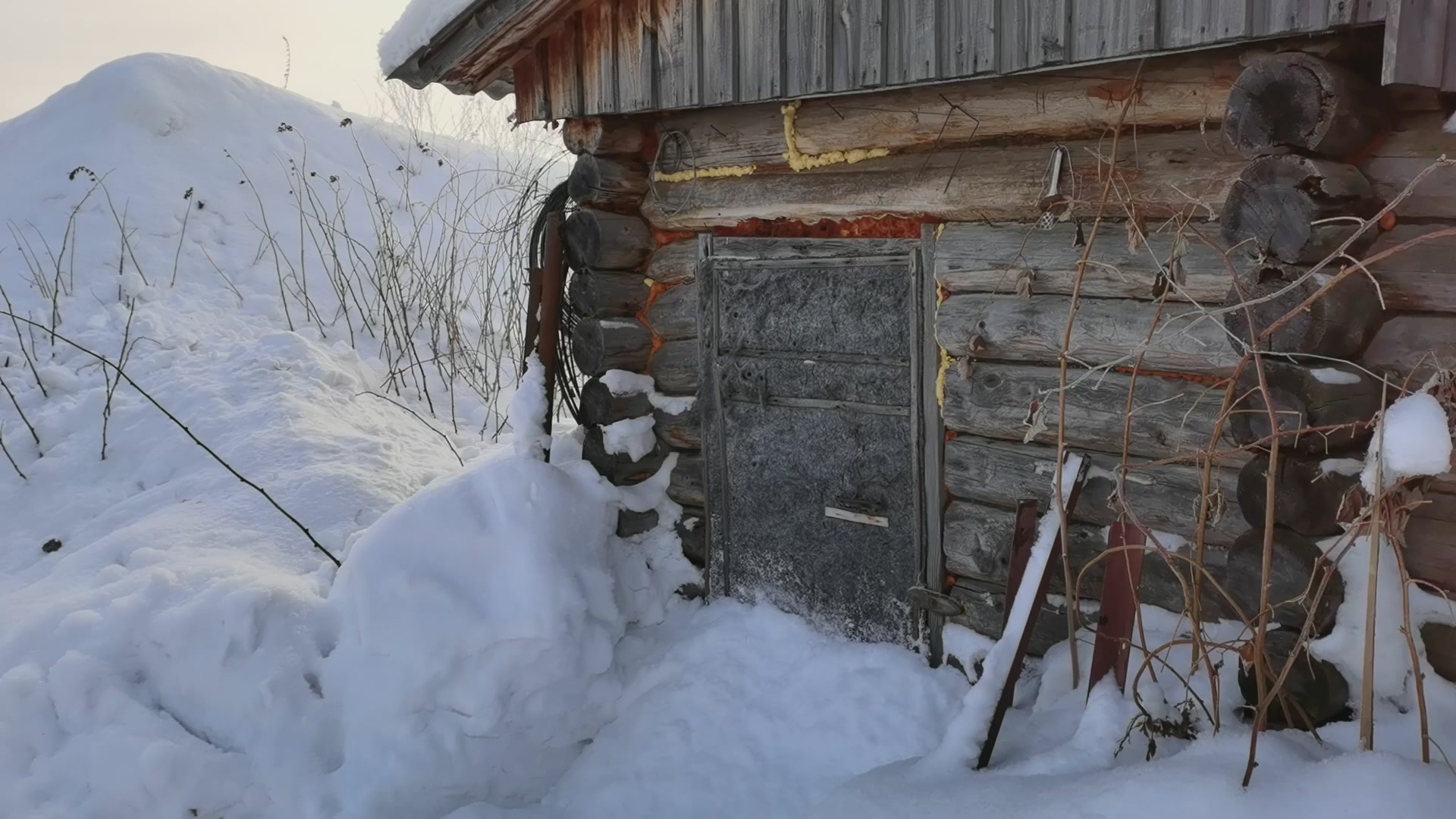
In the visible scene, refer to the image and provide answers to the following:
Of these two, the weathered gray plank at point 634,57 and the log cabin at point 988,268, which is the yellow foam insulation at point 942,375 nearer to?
the log cabin at point 988,268

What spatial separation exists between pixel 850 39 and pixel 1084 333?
151 centimetres

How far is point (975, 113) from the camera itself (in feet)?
13.3

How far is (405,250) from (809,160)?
695 centimetres

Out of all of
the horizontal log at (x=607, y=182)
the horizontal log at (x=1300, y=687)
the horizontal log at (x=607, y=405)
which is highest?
the horizontal log at (x=607, y=182)

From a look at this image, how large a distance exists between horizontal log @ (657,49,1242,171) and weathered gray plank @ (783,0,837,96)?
20 cm

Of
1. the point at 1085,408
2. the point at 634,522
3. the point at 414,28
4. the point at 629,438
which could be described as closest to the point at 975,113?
the point at 1085,408

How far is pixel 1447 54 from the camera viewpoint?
2.72m

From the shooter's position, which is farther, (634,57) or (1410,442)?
(634,57)

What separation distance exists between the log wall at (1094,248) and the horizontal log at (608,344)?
2.75ft

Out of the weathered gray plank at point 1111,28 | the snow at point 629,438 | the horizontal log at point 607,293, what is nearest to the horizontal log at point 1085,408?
the weathered gray plank at point 1111,28

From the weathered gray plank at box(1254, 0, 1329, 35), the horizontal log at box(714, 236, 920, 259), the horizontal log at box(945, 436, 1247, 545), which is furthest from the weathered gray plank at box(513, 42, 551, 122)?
the weathered gray plank at box(1254, 0, 1329, 35)

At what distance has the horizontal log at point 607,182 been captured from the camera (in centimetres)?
527

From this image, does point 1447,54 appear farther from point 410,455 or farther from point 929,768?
point 410,455

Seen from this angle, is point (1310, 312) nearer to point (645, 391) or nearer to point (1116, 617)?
point (1116, 617)
